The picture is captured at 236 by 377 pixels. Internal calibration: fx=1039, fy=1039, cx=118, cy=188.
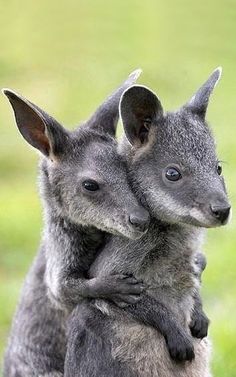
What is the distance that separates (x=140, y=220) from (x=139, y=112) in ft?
2.06

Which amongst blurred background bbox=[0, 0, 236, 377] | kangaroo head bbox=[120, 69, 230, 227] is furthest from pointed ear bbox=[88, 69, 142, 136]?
blurred background bbox=[0, 0, 236, 377]

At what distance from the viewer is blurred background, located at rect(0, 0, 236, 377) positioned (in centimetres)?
1689

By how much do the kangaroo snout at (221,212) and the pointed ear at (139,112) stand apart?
2.33 ft

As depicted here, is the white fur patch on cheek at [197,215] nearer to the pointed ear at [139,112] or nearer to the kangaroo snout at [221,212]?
the kangaroo snout at [221,212]

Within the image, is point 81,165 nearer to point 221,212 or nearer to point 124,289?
point 124,289

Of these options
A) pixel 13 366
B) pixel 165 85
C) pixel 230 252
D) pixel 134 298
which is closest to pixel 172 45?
pixel 165 85

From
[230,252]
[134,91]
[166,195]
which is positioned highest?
[230,252]

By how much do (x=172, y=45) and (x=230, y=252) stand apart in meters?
11.4

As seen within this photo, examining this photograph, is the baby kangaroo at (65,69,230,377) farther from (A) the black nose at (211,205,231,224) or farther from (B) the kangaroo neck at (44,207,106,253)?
(A) the black nose at (211,205,231,224)

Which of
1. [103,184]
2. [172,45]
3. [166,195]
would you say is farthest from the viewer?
[172,45]

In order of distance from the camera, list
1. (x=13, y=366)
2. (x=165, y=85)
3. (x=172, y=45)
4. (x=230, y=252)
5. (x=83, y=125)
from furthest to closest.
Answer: (x=172, y=45) < (x=165, y=85) < (x=230, y=252) < (x=13, y=366) < (x=83, y=125)

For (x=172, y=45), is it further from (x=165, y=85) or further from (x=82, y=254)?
(x=82, y=254)

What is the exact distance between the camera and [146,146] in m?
5.95

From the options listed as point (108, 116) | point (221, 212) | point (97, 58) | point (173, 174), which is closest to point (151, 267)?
point (173, 174)
